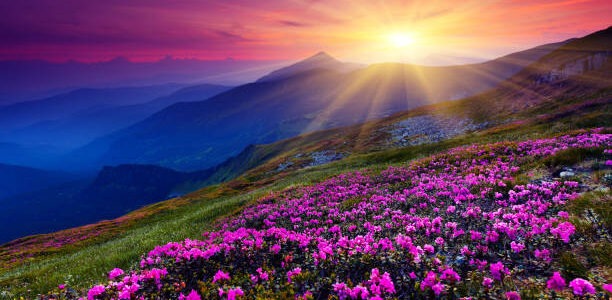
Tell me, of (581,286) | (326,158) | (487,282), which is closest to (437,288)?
(487,282)

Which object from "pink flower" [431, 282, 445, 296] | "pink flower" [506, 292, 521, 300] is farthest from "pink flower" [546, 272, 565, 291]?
"pink flower" [431, 282, 445, 296]

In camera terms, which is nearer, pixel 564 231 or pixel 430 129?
pixel 564 231

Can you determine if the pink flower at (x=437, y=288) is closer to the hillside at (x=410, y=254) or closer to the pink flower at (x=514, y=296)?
the hillside at (x=410, y=254)

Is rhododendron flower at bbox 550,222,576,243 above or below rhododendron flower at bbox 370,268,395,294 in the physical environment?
above

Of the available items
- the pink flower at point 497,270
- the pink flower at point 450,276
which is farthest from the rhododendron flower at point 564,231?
the pink flower at point 450,276

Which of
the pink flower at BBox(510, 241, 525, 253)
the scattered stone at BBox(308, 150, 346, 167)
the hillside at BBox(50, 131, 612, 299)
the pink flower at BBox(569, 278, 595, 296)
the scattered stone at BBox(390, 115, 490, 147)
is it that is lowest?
the scattered stone at BBox(308, 150, 346, 167)

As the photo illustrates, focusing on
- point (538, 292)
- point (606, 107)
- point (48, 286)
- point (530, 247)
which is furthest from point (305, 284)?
point (606, 107)

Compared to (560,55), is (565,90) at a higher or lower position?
lower

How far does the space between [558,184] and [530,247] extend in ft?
14.9

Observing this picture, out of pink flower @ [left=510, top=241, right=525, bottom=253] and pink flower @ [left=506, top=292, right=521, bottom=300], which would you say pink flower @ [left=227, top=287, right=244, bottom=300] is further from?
pink flower @ [left=510, top=241, right=525, bottom=253]

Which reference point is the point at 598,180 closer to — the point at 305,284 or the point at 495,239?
the point at 495,239

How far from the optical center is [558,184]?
30.9 feet

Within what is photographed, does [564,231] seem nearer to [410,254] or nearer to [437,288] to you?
[410,254]

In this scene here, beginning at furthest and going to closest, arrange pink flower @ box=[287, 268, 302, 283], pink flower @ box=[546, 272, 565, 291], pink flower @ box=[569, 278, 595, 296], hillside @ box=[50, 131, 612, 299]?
pink flower @ box=[287, 268, 302, 283], hillside @ box=[50, 131, 612, 299], pink flower @ box=[546, 272, 565, 291], pink flower @ box=[569, 278, 595, 296]
